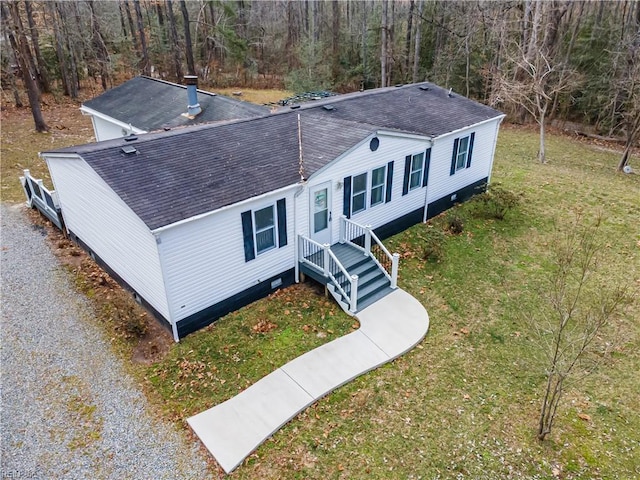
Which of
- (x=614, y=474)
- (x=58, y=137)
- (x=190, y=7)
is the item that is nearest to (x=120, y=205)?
(x=614, y=474)

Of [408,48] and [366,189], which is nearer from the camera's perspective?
[366,189]

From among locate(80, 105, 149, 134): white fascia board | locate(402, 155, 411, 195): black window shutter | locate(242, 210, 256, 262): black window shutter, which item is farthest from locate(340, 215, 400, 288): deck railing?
locate(80, 105, 149, 134): white fascia board

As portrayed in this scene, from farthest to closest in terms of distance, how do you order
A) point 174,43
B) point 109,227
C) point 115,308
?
1. point 174,43
2. point 115,308
3. point 109,227

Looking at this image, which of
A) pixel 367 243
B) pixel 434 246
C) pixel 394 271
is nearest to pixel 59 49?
pixel 367 243

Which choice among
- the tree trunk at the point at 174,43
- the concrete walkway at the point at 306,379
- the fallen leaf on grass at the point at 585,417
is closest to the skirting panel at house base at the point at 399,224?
the concrete walkway at the point at 306,379

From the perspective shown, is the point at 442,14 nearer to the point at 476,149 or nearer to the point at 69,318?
the point at 476,149

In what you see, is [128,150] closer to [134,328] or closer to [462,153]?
[134,328]

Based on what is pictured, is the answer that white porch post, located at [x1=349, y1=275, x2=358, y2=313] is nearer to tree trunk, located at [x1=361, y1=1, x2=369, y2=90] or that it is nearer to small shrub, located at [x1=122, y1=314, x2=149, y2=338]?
small shrub, located at [x1=122, y1=314, x2=149, y2=338]
